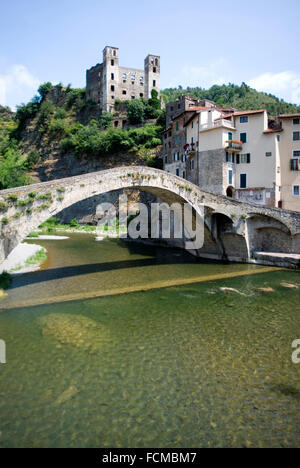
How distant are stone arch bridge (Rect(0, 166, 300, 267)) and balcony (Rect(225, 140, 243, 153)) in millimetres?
6312

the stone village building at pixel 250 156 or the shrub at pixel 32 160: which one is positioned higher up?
the shrub at pixel 32 160

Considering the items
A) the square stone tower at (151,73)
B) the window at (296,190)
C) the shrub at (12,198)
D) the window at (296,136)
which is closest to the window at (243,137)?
the window at (296,136)

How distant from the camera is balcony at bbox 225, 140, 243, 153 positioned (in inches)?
975

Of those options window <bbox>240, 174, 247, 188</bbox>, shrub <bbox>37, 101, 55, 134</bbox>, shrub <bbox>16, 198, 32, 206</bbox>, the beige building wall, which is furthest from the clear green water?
shrub <bbox>37, 101, 55, 134</bbox>

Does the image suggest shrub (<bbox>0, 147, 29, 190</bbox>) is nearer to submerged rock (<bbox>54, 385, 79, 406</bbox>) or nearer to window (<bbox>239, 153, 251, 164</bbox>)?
window (<bbox>239, 153, 251, 164</bbox>)

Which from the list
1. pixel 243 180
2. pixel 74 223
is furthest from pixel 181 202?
pixel 74 223

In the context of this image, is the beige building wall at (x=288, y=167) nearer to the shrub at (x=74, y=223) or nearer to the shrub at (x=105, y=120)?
the shrub at (x=74, y=223)

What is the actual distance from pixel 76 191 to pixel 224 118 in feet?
55.8

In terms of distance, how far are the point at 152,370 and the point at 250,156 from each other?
22111mm

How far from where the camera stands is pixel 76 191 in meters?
14.2

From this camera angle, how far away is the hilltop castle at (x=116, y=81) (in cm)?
5347

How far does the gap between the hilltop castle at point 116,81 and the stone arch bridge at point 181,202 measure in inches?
1541

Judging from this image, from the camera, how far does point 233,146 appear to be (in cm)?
2498
